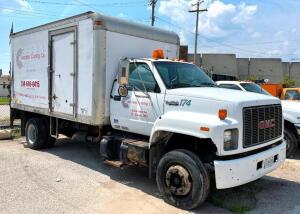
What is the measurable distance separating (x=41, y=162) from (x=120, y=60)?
2.97 meters

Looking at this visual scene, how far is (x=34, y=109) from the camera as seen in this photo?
927cm

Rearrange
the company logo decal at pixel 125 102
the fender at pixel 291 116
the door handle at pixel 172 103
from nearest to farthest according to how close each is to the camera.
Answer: the door handle at pixel 172 103
the company logo decal at pixel 125 102
the fender at pixel 291 116

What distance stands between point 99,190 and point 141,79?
207 cm

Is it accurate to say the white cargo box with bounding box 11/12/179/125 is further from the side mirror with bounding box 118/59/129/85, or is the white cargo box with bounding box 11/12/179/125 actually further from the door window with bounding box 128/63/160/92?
the side mirror with bounding box 118/59/129/85

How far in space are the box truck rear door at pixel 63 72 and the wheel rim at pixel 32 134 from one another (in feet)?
4.48

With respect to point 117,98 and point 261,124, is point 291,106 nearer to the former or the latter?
point 261,124

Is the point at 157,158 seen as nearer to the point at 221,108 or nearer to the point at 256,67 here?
the point at 221,108

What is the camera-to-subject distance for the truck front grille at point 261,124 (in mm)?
5334

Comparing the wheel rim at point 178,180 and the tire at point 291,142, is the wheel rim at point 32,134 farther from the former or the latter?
the tire at point 291,142

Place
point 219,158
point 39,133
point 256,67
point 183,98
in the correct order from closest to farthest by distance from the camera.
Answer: point 219,158, point 183,98, point 39,133, point 256,67

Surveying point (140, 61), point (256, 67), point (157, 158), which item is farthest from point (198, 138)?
point (256, 67)

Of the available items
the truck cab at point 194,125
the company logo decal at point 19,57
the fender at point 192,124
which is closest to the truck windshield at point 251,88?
the truck cab at point 194,125

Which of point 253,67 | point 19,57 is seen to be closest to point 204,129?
point 19,57

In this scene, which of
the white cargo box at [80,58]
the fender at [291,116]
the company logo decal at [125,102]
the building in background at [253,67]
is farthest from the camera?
the building in background at [253,67]
